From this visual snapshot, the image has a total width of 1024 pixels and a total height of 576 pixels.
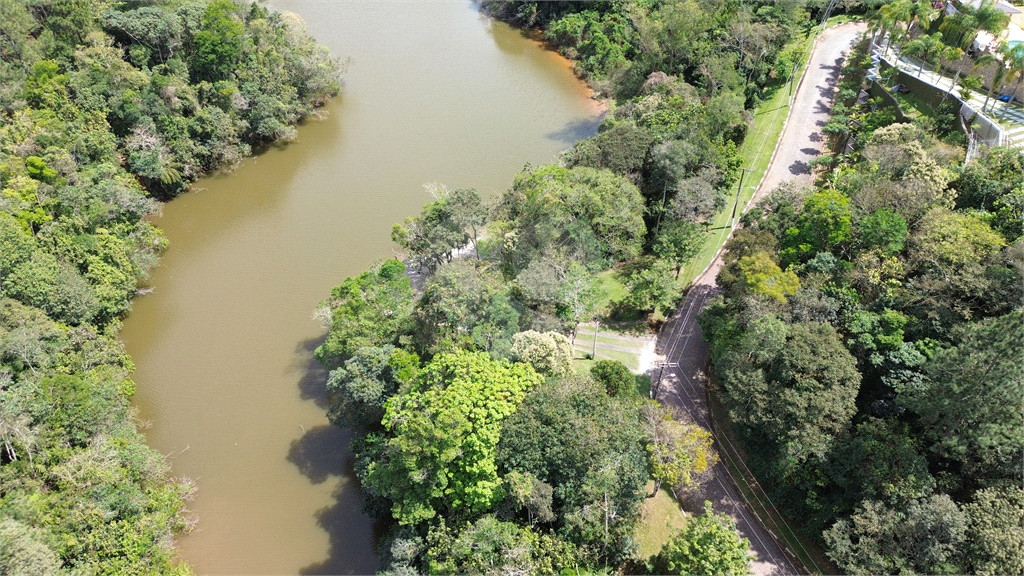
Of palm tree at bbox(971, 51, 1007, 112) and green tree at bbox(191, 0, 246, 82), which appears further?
green tree at bbox(191, 0, 246, 82)

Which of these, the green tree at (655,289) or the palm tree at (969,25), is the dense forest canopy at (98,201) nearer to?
the green tree at (655,289)

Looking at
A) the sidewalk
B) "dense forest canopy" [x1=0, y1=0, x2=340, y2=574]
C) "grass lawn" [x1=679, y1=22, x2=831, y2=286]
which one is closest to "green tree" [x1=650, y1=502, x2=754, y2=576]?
"grass lawn" [x1=679, y1=22, x2=831, y2=286]

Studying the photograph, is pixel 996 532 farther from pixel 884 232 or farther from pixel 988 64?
pixel 988 64

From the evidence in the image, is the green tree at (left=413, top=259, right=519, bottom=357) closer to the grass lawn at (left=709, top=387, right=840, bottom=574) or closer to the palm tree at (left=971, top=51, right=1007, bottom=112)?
the grass lawn at (left=709, top=387, right=840, bottom=574)

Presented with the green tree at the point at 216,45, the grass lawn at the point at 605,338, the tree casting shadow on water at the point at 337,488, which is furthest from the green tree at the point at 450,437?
the green tree at the point at 216,45

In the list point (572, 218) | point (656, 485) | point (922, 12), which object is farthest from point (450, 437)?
point (922, 12)

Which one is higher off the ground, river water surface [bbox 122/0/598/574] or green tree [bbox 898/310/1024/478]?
green tree [bbox 898/310/1024/478]

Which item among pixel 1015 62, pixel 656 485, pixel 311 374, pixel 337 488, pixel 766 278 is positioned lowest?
pixel 337 488
